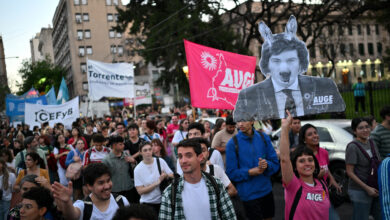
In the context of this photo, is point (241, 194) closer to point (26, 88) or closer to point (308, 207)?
point (308, 207)

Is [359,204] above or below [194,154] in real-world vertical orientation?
below

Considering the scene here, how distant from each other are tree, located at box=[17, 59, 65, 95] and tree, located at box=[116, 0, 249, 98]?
45437mm

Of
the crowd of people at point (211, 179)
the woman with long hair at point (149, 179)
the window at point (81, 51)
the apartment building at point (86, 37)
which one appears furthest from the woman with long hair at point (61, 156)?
the window at point (81, 51)

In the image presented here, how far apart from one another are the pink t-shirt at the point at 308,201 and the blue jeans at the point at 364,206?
47.8 inches

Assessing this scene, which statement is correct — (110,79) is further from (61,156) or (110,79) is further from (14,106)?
(14,106)

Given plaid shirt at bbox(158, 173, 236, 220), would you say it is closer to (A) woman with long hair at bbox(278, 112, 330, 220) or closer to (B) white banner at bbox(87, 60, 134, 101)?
(A) woman with long hair at bbox(278, 112, 330, 220)

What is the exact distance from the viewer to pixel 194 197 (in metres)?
3.11

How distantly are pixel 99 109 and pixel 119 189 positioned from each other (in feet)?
99.6

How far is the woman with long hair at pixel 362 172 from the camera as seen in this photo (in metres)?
4.52

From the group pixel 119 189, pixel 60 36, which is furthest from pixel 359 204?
pixel 60 36

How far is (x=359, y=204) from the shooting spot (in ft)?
15.1

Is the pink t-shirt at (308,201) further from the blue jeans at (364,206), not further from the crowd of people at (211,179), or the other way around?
the blue jeans at (364,206)

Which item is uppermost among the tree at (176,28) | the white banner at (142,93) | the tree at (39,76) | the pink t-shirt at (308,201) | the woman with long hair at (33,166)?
the tree at (39,76)

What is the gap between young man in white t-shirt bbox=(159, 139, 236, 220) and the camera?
10.1 feet
